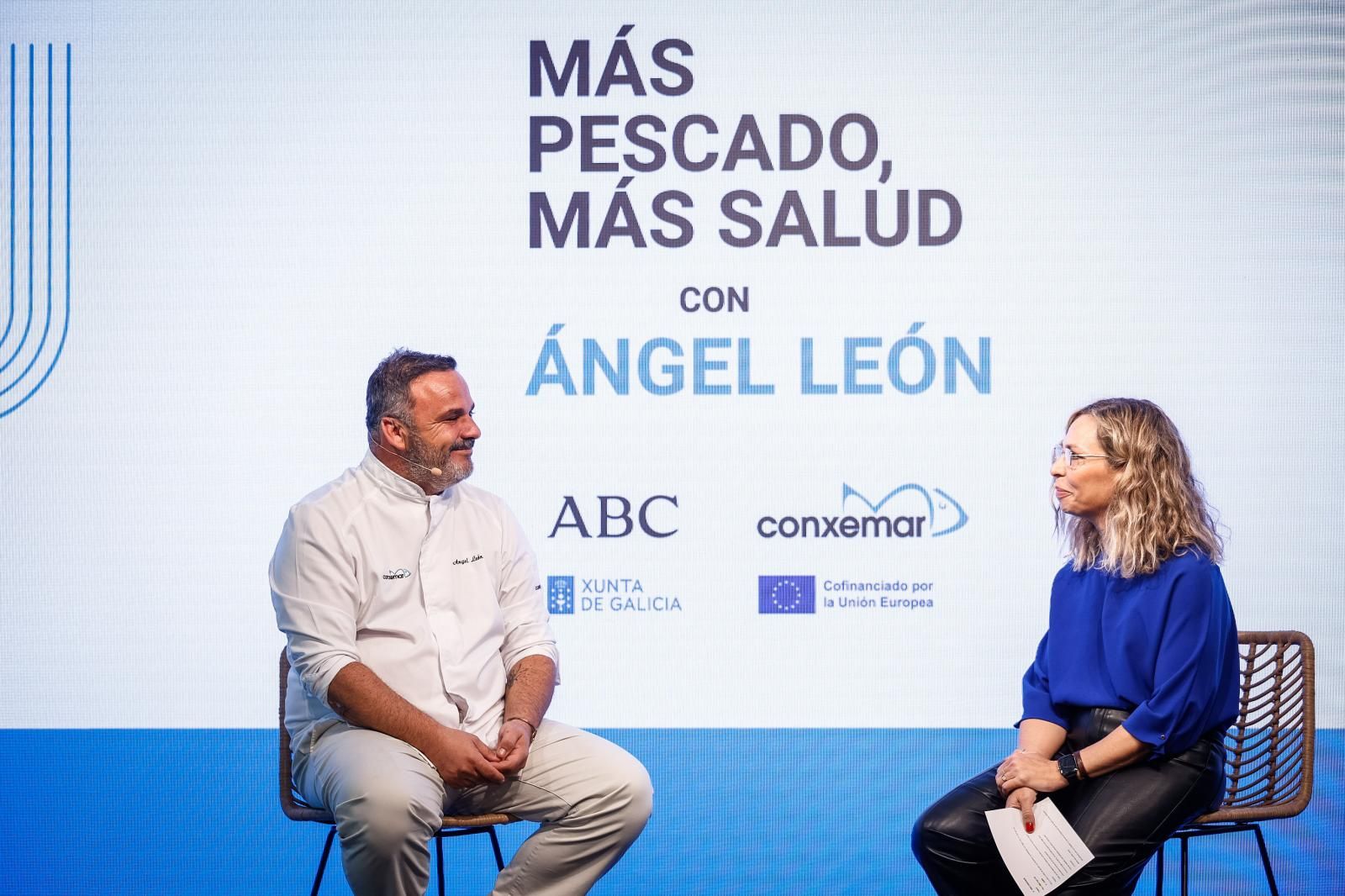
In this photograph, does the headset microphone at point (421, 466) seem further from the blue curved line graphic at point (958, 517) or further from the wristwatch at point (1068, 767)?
the blue curved line graphic at point (958, 517)

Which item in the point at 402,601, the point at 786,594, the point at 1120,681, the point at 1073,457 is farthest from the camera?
the point at 786,594

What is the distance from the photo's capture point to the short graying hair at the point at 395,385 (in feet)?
8.22

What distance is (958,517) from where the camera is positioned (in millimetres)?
3316

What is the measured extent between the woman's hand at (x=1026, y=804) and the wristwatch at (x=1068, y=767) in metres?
0.06

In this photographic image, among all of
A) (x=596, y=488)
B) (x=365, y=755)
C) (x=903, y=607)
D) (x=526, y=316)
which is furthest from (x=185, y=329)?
(x=903, y=607)

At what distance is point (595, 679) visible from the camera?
3.33m

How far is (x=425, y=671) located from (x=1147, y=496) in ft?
4.70

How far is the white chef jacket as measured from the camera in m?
2.35

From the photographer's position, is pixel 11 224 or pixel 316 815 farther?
pixel 11 224

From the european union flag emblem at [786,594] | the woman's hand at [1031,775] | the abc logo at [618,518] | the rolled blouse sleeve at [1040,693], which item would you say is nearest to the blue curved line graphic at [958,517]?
the european union flag emblem at [786,594]

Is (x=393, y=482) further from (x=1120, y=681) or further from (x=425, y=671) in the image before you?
(x=1120, y=681)

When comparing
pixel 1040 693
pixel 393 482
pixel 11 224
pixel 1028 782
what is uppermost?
pixel 11 224

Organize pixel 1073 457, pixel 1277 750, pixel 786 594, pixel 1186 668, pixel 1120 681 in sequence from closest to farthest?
1. pixel 1186 668
2. pixel 1120 681
3. pixel 1073 457
4. pixel 1277 750
5. pixel 786 594

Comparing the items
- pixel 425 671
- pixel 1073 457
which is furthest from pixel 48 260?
pixel 1073 457
